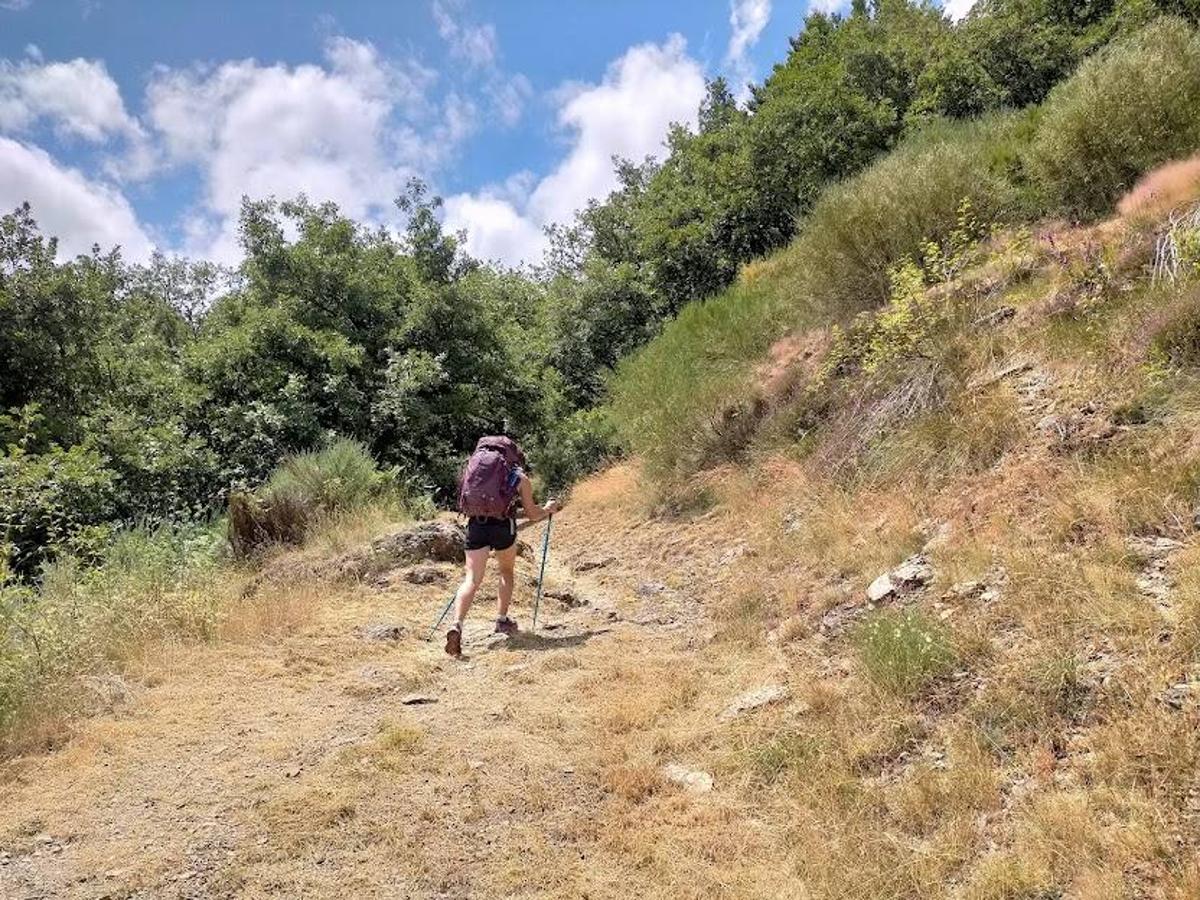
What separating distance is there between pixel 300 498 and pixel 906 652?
7.42 m

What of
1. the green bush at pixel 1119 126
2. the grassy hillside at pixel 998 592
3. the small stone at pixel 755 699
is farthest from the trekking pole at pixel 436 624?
the green bush at pixel 1119 126

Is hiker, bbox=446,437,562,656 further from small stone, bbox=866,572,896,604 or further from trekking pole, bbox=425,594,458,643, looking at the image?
small stone, bbox=866,572,896,604

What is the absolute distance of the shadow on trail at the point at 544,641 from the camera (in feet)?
18.7

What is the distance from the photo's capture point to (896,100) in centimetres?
2111

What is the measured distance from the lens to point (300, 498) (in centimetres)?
912

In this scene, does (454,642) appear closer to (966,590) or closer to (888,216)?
(966,590)

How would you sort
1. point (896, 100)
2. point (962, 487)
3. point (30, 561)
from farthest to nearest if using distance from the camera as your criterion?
point (896, 100) → point (30, 561) → point (962, 487)

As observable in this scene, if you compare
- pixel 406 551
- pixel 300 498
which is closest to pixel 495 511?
pixel 406 551

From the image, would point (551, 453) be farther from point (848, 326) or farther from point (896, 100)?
point (896, 100)

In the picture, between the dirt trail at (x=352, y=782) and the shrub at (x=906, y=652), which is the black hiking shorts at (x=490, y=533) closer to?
the dirt trail at (x=352, y=782)

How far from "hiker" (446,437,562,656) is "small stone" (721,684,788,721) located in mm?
2279

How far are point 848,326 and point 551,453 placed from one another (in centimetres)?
873

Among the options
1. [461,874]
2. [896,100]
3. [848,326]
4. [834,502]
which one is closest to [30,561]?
[461,874]

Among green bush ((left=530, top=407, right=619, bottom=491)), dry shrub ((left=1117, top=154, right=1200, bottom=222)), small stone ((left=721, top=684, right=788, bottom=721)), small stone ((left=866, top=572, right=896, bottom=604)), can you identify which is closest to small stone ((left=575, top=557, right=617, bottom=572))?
small stone ((left=866, top=572, right=896, bottom=604))
